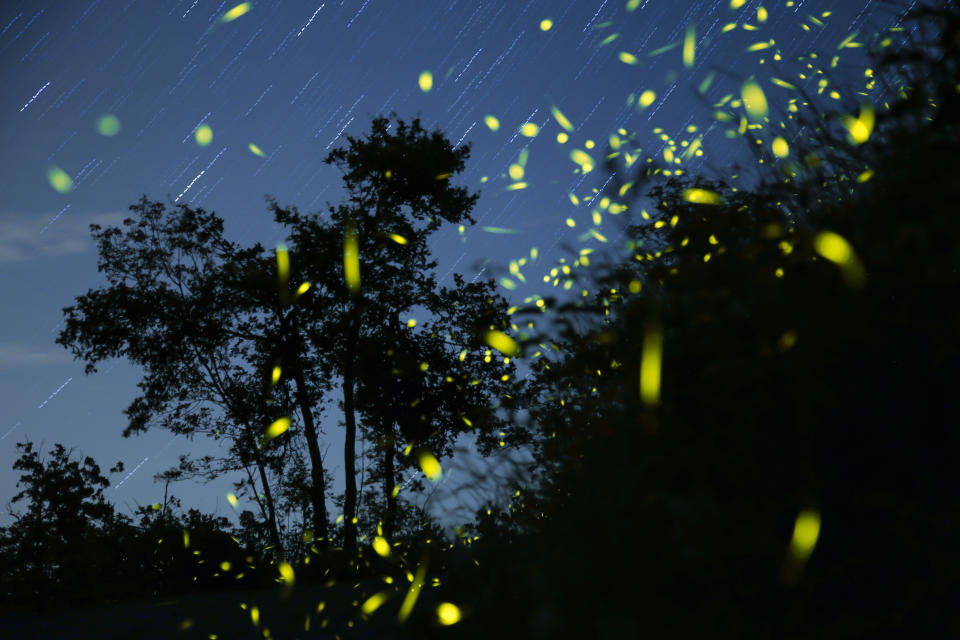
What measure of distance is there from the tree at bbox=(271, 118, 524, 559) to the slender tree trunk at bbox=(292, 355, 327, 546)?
532 millimetres

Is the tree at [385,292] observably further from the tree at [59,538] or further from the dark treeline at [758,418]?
the dark treeline at [758,418]

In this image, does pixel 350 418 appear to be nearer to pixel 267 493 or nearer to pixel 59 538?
pixel 267 493

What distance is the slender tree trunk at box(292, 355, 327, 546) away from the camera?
11.7 meters

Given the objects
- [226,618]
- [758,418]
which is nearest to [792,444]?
[758,418]

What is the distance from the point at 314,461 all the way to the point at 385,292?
3.67 meters

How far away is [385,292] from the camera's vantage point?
490 inches

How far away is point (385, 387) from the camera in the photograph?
11.9m

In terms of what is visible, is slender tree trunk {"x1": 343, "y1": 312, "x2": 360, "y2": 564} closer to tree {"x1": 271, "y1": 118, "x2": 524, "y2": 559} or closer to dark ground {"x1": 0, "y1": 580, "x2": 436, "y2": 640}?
tree {"x1": 271, "y1": 118, "x2": 524, "y2": 559}

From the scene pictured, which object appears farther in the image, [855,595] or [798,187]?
[798,187]

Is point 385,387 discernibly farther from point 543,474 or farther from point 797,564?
point 797,564

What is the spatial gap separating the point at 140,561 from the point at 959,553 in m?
9.02

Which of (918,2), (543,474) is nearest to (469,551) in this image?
(543,474)

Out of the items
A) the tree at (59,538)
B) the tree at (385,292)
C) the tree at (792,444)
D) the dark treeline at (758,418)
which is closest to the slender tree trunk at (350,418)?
the tree at (385,292)

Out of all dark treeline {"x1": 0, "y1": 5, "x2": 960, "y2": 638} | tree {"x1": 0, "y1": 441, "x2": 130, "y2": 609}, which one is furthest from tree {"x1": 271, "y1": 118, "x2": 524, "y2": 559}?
dark treeline {"x1": 0, "y1": 5, "x2": 960, "y2": 638}
